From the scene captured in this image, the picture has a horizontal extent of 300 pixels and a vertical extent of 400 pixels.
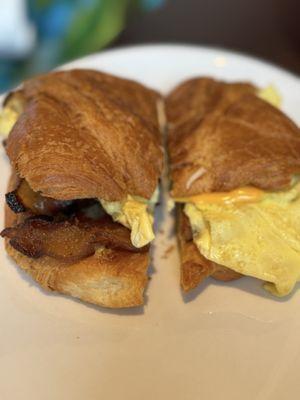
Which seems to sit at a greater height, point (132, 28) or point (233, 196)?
point (132, 28)

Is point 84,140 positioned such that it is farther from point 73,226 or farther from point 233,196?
point 233,196

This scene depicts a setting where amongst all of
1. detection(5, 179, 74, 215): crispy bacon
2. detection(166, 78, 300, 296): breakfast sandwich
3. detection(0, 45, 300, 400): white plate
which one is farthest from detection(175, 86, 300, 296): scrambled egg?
detection(5, 179, 74, 215): crispy bacon

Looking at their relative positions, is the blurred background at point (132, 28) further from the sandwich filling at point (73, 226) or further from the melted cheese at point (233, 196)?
the melted cheese at point (233, 196)

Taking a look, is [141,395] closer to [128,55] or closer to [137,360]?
[137,360]

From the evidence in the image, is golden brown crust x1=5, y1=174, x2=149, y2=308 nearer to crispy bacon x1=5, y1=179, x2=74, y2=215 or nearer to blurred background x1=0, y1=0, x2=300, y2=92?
crispy bacon x1=5, y1=179, x2=74, y2=215

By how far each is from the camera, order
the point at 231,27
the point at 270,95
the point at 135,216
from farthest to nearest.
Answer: the point at 231,27, the point at 270,95, the point at 135,216

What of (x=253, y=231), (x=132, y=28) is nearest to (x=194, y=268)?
(x=253, y=231)

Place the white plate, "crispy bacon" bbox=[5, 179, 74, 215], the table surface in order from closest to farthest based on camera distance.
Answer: the white plate → "crispy bacon" bbox=[5, 179, 74, 215] → the table surface
